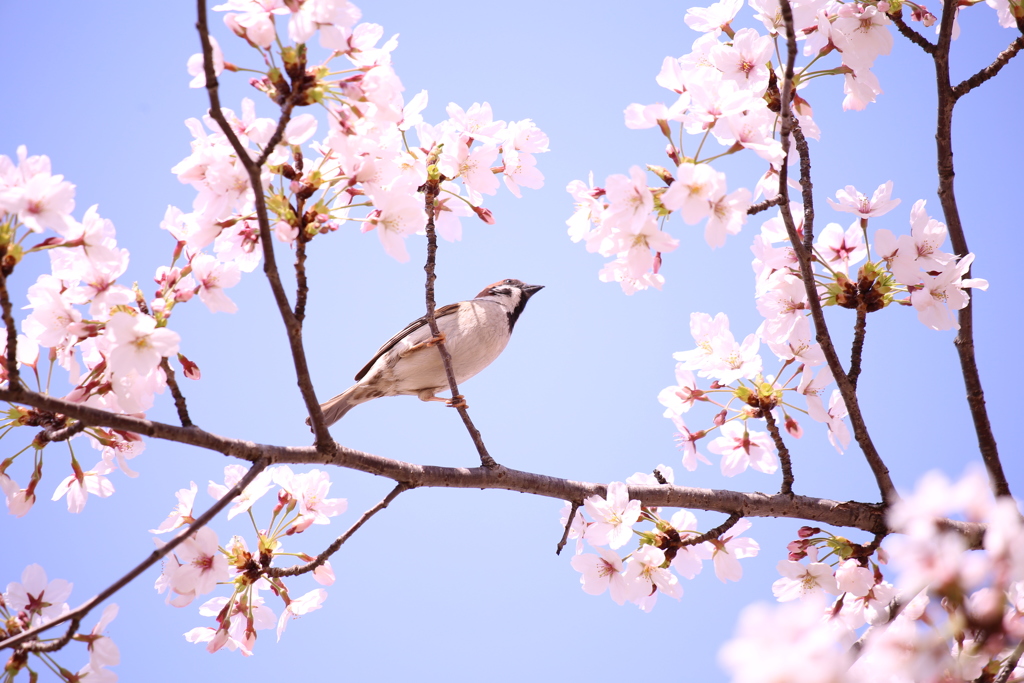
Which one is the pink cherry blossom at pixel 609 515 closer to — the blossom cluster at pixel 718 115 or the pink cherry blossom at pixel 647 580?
the pink cherry blossom at pixel 647 580

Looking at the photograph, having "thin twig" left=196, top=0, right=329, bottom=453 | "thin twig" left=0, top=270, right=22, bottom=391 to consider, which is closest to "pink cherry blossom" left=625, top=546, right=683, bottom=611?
"thin twig" left=196, top=0, right=329, bottom=453

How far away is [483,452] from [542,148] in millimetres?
1433

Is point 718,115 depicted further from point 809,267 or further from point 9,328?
point 9,328

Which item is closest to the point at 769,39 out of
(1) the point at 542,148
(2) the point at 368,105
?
(1) the point at 542,148

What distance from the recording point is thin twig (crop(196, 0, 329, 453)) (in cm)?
195

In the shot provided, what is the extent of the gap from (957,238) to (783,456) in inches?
53.5

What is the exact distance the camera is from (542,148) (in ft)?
11.5

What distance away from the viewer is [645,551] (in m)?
2.82

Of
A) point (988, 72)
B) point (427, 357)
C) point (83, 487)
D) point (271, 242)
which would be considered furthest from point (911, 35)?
point (83, 487)

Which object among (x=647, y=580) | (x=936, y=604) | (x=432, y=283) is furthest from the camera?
(x=432, y=283)

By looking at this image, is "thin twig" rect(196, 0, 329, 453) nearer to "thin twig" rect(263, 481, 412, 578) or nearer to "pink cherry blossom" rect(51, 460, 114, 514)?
"thin twig" rect(263, 481, 412, 578)

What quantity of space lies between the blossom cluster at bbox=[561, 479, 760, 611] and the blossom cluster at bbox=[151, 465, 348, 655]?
1.05 metres

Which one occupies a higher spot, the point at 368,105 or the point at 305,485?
the point at 368,105

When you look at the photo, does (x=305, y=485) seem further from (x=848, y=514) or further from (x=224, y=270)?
(x=848, y=514)
